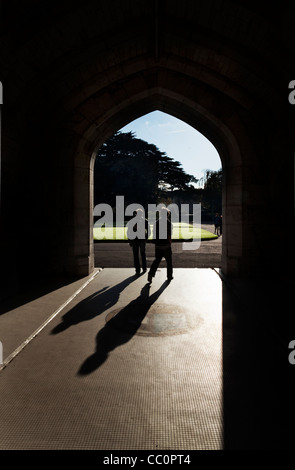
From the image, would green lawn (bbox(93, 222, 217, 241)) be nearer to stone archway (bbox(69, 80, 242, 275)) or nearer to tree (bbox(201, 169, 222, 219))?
stone archway (bbox(69, 80, 242, 275))

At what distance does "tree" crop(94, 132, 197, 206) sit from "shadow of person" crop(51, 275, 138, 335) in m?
38.1

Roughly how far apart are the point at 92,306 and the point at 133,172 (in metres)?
43.0

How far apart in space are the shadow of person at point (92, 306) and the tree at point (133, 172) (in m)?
38.1

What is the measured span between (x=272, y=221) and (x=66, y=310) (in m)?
6.04

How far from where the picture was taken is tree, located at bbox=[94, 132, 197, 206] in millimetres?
44562

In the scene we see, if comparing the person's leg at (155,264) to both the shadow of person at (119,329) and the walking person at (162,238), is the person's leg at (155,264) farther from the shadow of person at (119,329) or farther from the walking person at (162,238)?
the shadow of person at (119,329)

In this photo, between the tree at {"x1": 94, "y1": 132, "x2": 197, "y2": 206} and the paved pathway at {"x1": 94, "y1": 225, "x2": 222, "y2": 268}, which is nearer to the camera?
the paved pathway at {"x1": 94, "y1": 225, "x2": 222, "y2": 268}

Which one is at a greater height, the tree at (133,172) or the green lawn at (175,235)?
the tree at (133,172)

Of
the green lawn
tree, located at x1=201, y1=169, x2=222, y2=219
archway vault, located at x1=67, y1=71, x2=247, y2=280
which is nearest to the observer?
archway vault, located at x1=67, y1=71, x2=247, y2=280

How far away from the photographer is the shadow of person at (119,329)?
354 centimetres

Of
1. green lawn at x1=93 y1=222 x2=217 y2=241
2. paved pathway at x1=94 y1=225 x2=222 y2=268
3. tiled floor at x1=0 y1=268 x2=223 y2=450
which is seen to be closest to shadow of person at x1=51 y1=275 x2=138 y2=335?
tiled floor at x1=0 y1=268 x2=223 y2=450

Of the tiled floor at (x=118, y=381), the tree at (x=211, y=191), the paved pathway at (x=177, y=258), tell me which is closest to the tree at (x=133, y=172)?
the tree at (x=211, y=191)

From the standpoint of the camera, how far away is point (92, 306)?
5.73 meters
